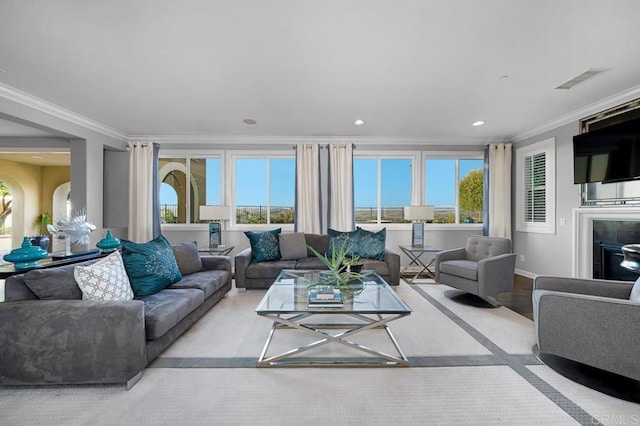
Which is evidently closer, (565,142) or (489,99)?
(489,99)

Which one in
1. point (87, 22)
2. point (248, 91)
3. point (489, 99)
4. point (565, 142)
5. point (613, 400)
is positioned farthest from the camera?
point (565, 142)

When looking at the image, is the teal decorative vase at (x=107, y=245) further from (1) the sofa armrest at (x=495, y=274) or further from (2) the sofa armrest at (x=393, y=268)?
(1) the sofa armrest at (x=495, y=274)

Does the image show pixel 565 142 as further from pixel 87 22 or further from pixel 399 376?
pixel 87 22

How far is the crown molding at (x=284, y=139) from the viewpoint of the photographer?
18.3ft

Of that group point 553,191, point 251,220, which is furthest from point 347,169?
point 553,191

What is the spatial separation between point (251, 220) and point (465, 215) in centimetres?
435

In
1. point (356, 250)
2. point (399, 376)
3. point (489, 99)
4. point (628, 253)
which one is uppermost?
point (489, 99)

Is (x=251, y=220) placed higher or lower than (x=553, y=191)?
lower

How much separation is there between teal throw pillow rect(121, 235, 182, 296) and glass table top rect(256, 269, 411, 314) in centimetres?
107

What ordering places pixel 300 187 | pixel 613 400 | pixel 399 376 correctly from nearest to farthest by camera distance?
A: pixel 613 400 < pixel 399 376 < pixel 300 187

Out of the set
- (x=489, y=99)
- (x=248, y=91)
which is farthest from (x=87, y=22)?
(x=489, y=99)

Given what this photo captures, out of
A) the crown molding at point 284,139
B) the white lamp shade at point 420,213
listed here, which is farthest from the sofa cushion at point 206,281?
the white lamp shade at point 420,213

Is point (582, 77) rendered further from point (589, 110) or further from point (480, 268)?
point (480, 268)

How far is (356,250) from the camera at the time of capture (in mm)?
4547
